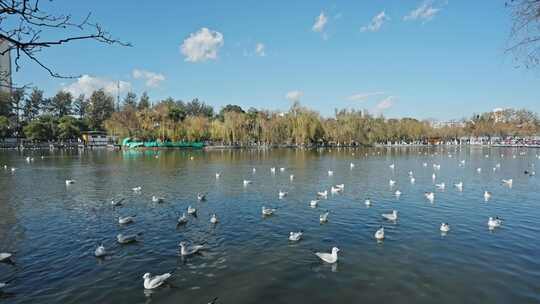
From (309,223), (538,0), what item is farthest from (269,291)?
(538,0)

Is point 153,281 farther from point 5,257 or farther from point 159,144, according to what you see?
point 159,144

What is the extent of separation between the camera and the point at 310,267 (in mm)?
11375

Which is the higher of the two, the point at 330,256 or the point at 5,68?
the point at 5,68

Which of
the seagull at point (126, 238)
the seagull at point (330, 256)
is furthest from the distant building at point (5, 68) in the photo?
the seagull at point (330, 256)

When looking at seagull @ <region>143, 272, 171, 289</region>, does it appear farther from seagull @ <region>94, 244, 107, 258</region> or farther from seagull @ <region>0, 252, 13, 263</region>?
seagull @ <region>0, 252, 13, 263</region>

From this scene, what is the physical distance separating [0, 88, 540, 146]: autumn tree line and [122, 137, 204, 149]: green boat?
144 centimetres

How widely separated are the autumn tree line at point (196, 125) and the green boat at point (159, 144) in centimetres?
144

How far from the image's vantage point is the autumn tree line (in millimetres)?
95500

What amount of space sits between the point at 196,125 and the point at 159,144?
1132cm

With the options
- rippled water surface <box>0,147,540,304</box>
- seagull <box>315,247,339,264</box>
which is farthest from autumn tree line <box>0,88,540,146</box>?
seagull <box>315,247,339,264</box>

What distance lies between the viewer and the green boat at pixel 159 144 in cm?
9300

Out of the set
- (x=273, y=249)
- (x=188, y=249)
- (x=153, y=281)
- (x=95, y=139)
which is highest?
(x=95, y=139)

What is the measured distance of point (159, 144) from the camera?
9456cm

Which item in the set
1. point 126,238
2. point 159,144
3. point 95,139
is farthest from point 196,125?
point 126,238
